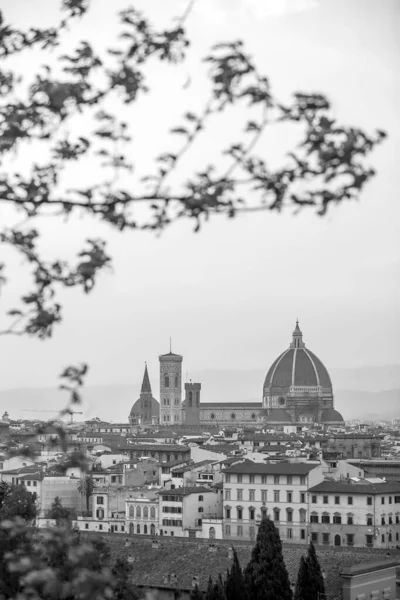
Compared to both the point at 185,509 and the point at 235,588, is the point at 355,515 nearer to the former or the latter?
the point at 185,509

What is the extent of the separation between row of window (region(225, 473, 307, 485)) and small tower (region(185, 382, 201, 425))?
278 feet

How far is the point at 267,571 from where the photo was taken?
29484 millimetres

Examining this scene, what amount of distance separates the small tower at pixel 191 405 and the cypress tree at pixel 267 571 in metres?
97.3

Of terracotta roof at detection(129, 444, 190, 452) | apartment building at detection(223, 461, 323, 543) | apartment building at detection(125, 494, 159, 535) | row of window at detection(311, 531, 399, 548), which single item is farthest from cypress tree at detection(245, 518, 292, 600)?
terracotta roof at detection(129, 444, 190, 452)

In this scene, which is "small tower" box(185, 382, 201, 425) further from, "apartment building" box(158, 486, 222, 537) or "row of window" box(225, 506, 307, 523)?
"row of window" box(225, 506, 307, 523)

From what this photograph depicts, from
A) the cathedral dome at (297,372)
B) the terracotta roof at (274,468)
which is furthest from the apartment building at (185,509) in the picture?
the cathedral dome at (297,372)

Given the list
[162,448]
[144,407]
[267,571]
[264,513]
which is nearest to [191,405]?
[144,407]

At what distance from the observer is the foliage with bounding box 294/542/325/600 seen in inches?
1101

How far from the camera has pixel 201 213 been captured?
6.15 m

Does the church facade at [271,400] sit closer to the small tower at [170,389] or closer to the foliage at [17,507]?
the small tower at [170,389]

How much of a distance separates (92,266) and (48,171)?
69 cm

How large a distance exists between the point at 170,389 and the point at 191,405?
5661 millimetres

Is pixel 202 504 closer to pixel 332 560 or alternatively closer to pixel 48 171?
pixel 332 560

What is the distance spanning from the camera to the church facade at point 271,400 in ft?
424
